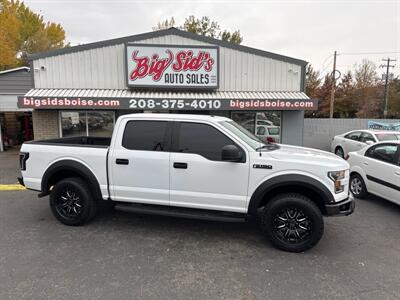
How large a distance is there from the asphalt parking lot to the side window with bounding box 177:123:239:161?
53.5 inches

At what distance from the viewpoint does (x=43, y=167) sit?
16.1 ft

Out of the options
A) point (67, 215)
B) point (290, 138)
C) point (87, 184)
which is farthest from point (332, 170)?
point (290, 138)

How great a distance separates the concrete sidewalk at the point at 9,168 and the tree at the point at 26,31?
1605 centimetres

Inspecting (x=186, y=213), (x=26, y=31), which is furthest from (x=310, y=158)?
(x=26, y=31)

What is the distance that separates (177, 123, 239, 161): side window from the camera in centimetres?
422

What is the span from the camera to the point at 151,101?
9938mm

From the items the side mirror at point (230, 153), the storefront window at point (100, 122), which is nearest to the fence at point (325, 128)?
the storefront window at point (100, 122)

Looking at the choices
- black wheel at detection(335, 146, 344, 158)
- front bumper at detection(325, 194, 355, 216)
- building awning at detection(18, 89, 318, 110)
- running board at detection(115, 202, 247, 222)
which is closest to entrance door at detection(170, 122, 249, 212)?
running board at detection(115, 202, 247, 222)

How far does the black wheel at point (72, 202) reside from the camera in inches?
187

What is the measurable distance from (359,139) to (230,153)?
904cm

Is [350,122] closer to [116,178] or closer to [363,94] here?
[116,178]

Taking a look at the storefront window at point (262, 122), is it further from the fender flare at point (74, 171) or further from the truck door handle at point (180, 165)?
the fender flare at point (74, 171)

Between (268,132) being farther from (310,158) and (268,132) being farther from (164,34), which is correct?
(310,158)

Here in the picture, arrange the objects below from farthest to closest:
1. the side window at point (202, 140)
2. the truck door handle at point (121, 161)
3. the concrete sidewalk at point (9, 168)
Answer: the concrete sidewalk at point (9, 168) < the truck door handle at point (121, 161) < the side window at point (202, 140)
